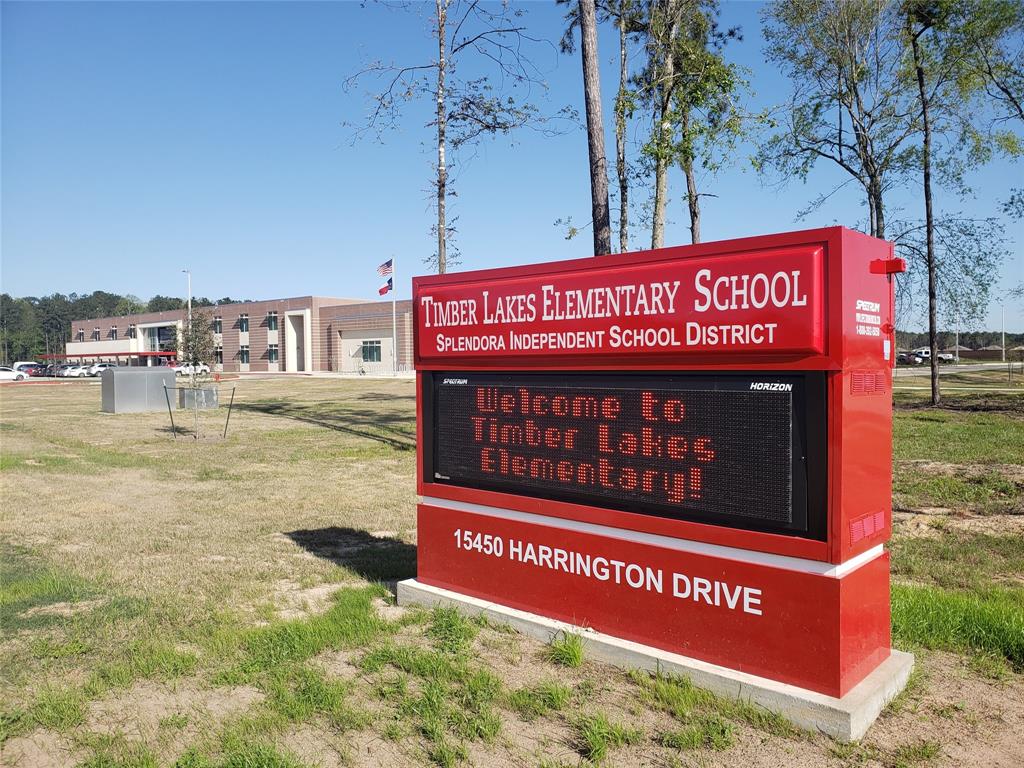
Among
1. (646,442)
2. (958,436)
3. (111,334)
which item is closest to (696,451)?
(646,442)

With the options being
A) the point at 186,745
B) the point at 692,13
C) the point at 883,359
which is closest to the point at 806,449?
the point at 883,359

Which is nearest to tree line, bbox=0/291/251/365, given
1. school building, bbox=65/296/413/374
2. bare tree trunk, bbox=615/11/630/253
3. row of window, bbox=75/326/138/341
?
row of window, bbox=75/326/138/341

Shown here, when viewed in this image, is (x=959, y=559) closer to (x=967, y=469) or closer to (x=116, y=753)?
(x=967, y=469)

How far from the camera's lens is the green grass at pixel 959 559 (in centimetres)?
630

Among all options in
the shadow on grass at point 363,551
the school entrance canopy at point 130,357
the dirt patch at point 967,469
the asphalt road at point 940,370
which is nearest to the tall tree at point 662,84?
the dirt patch at point 967,469

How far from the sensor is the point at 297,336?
87625 mm

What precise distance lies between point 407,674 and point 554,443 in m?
1.58

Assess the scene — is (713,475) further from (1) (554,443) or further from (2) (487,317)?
(2) (487,317)

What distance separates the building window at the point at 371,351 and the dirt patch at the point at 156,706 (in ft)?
243

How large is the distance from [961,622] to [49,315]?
191758 millimetres

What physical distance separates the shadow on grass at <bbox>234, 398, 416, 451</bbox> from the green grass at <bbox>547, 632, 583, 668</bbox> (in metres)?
11.6

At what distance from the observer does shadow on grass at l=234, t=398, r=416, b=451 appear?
1825 centimetres

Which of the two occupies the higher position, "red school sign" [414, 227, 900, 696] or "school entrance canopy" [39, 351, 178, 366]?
"school entrance canopy" [39, 351, 178, 366]

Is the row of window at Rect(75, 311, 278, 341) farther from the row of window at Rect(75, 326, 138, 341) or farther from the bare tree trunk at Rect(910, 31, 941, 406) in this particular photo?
the bare tree trunk at Rect(910, 31, 941, 406)
